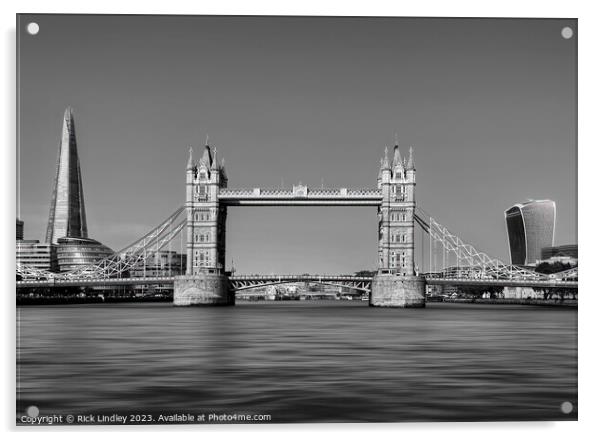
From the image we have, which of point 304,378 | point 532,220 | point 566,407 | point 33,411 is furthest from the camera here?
point 532,220

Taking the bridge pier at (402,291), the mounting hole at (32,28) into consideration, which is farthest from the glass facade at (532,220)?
the bridge pier at (402,291)

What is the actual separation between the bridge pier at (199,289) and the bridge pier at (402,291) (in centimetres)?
1631

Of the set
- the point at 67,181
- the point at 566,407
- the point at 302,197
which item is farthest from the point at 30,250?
the point at 302,197

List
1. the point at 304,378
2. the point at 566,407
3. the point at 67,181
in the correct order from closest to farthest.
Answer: the point at 566,407, the point at 304,378, the point at 67,181

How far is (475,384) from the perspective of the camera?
747 inches

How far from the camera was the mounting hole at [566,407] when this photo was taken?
16422 mm

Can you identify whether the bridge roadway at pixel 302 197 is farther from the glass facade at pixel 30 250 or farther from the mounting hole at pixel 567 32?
the mounting hole at pixel 567 32

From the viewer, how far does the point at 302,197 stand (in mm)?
80438

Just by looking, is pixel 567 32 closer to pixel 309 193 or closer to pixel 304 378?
pixel 304 378

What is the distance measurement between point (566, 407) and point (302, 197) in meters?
64.3

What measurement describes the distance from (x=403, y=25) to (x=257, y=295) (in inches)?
6389

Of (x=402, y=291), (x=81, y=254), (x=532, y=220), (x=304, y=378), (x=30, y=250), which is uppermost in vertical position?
(x=532, y=220)
